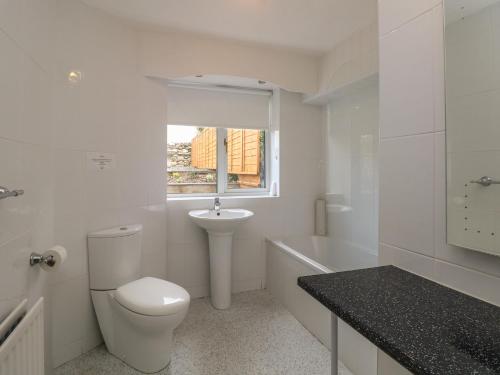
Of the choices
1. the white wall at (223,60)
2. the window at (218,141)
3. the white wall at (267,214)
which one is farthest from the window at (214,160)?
the white wall at (223,60)

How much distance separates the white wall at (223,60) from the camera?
2.20m

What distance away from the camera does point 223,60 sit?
2359mm

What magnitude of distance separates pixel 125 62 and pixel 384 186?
205 centimetres

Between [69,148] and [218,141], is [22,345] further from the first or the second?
[218,141]

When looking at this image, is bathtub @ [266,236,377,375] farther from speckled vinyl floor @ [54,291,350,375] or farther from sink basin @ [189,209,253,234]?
sink basin @ [189,209,253,234]

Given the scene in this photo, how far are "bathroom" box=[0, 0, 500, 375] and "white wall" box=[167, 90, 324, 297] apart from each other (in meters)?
0.02

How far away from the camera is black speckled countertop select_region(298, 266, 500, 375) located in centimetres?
53

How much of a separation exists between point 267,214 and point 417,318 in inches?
86.3

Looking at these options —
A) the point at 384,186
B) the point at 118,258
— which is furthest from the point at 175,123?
the point at 384,186

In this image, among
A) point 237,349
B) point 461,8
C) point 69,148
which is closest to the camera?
point 461,8

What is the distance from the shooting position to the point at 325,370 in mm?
1684

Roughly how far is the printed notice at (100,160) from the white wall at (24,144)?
0.29 m

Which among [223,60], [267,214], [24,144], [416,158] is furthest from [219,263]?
[416,158]

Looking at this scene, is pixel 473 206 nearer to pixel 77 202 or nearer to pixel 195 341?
pixel 195 341
